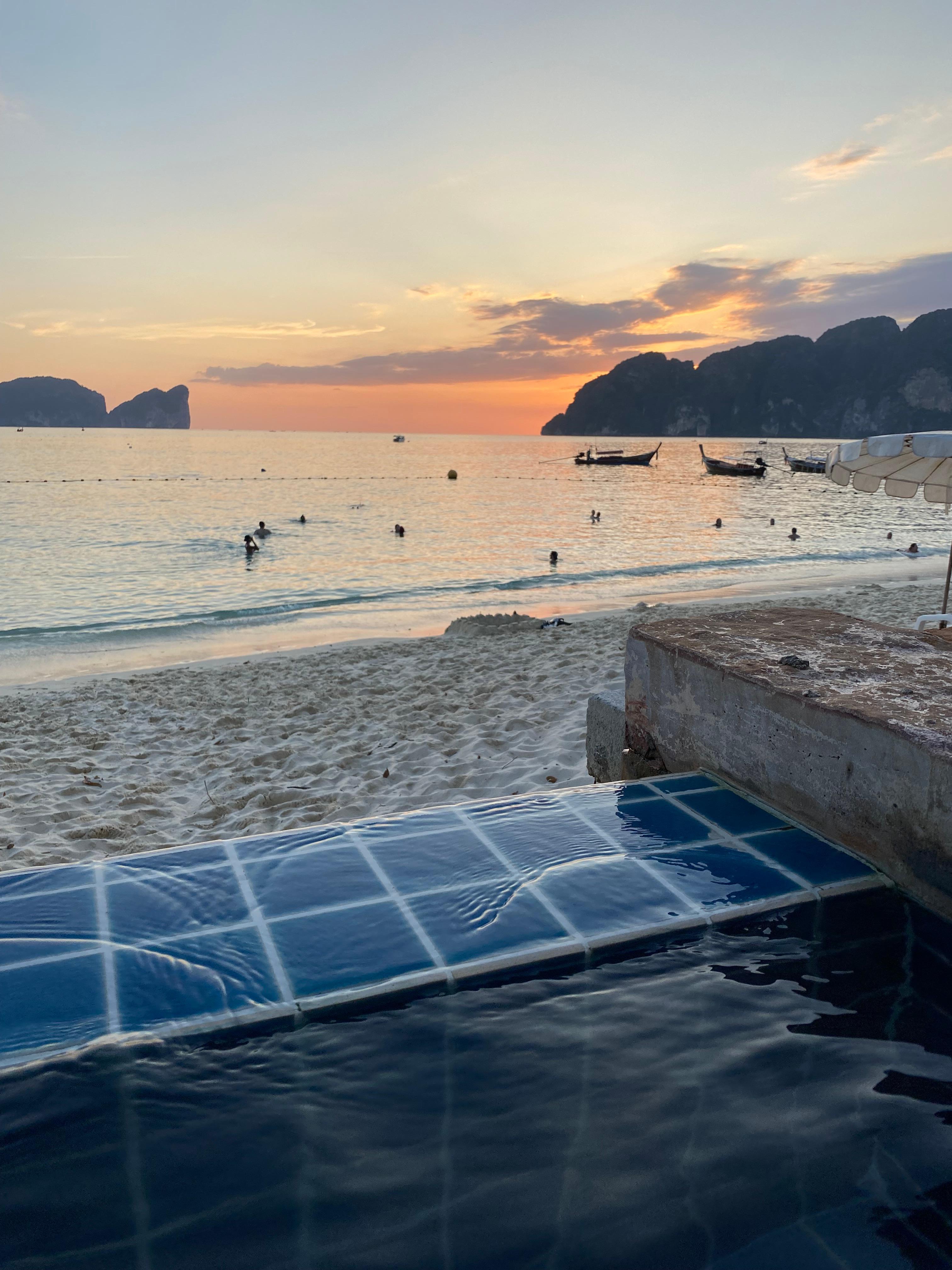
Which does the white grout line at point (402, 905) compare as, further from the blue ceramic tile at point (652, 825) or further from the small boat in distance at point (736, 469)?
the small boat in distance at point (736, 469)

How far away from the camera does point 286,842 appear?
281cm

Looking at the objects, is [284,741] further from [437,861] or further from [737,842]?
[737,842]

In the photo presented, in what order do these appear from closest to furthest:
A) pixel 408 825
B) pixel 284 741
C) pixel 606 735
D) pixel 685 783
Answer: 1. pixel 408 825
2. pixel 685 783
3. pixel 606 735
4. pixel 284 741

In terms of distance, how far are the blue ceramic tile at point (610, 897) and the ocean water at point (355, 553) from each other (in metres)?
11.2

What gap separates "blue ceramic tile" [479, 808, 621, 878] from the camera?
2666mm

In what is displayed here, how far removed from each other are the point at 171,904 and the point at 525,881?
1.11 meters

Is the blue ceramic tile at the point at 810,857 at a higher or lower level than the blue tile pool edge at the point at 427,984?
higher

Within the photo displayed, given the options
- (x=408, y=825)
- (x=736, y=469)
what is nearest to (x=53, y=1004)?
(x=408, y=825)

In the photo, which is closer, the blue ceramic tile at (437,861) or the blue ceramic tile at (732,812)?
the blue ceramic tile at (437,861)

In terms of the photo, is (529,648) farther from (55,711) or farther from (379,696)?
(55,711)

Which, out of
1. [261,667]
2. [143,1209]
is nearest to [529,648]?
[261,667]

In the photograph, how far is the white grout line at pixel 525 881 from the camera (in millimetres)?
2246

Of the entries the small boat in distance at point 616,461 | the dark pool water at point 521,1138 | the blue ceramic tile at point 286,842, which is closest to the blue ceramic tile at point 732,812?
the dark pool water at point 521,1138

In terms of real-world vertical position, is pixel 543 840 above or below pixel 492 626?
above
